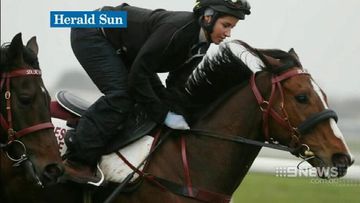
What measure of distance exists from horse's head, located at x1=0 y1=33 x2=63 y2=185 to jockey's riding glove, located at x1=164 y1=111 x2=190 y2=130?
868 mm

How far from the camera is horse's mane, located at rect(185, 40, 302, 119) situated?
196 inches

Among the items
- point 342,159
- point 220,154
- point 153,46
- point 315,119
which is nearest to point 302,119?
point 315,119

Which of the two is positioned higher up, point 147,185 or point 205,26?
point 205,26

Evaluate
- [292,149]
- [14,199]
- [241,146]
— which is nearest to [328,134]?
[292,149]

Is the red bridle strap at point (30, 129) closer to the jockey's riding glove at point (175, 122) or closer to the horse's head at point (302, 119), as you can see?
the jockey's riding glove at point (175, 122)

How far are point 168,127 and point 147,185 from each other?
1.42 ft

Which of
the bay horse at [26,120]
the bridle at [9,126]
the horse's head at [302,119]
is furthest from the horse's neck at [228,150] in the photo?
the bridle at [9,126]

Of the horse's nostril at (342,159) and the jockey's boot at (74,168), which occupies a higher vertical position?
the horse's nostril at (342,159)

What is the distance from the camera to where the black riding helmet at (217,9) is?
4.91 metres

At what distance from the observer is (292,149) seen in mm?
4770

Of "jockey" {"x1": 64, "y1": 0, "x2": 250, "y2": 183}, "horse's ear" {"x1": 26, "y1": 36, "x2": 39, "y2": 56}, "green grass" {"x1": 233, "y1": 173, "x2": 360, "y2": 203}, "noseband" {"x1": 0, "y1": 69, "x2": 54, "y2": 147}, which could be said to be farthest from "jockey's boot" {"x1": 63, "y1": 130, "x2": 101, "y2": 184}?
"green grass" {"x1": 233, "y1": 173, "x2": 360, "y2": 203}

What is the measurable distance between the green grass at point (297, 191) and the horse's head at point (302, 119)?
3433mm

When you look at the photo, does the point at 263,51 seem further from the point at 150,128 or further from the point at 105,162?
the point at 105,162

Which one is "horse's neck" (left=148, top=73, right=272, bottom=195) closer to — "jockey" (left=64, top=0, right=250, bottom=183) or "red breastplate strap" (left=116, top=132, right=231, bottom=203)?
"red breastplate strap" (left=116, top=132, right=231, bottom=203)
